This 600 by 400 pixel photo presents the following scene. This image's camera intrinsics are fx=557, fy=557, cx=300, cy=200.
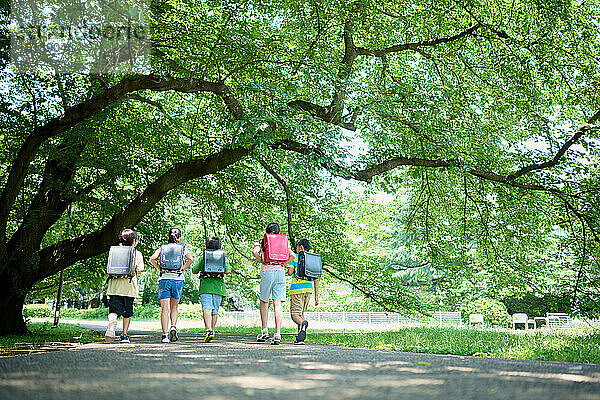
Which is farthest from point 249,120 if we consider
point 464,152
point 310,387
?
point 310,387

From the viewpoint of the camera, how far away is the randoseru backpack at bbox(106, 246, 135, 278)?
9617 millimetres

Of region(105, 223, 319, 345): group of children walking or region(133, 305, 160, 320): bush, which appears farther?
region(133, 305, 160, 320): bush

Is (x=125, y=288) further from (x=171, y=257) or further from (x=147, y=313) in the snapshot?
(x=147, y=313)

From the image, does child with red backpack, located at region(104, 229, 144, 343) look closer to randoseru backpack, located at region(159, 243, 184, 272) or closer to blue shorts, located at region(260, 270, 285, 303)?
randoseru backpack, located at region(159, 243, 184, 272)

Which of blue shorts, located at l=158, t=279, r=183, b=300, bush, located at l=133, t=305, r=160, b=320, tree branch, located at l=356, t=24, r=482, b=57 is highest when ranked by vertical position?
tree branch, located at l=356, t=24, r=482, b=57

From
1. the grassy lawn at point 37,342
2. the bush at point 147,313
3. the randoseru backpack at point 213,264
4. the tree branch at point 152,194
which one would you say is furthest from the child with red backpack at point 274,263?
the bush at point 147,313

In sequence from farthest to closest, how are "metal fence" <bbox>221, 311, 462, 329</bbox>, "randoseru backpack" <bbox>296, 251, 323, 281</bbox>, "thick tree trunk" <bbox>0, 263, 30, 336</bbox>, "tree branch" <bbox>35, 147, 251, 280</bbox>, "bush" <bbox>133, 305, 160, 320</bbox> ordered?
1. "bush" <bbox>133, 305, 160, 320</bbox>
2. "metal fence" <bbox>221, 311, 462, 329</bbox>
3. "thick tree trunk" <bbox>0, 263, 30, 336</bbox>
4. "tree branch" <bbox>35, 147, 251, 280</bbox>
5. "randoseru backpack" <bbox>296, 251, 323, 281</bbox>

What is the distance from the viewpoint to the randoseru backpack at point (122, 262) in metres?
9.62

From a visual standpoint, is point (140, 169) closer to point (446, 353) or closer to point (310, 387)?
point (446, 353)

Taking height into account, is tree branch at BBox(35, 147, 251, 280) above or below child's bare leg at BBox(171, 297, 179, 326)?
above

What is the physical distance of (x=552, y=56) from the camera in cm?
1298

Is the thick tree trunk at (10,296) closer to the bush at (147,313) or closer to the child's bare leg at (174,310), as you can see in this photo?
the child's bare leg at (174,310)

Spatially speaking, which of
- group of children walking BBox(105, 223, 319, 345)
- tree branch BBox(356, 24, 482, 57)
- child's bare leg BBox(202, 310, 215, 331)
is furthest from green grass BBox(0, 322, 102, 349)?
tree branch BBox(356, 24, 482, 57)

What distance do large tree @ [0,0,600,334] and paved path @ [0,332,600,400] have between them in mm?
6093
